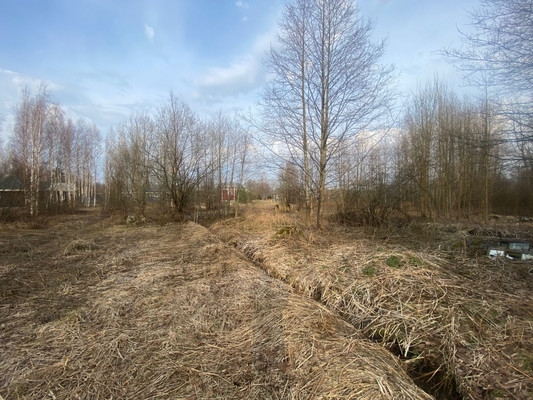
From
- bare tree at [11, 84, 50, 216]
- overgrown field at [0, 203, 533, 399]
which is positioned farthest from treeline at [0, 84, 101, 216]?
overgrown field at [0, 203, 533, 399]

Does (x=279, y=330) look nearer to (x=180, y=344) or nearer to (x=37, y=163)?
(x=180, y=344)

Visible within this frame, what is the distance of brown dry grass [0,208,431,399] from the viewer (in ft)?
7.54

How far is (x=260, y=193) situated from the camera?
36.6 metres

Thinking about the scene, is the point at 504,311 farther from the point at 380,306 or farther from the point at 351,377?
the point at 351,377

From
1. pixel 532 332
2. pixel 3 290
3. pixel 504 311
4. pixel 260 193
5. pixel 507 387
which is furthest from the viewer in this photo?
pixel 260 193

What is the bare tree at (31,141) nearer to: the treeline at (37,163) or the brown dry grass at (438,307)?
the treeline at (37,163)

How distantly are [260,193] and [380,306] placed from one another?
3309cm

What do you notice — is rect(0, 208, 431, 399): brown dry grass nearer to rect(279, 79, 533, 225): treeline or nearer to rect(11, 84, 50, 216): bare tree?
rect(279, 79, 533, 225): treeline

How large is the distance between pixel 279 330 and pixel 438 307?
1.93 m

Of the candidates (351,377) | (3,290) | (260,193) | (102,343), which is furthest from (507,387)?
(260,193)

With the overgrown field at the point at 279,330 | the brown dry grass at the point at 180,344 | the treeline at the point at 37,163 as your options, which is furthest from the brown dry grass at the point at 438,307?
the treeline at the point at 37,163

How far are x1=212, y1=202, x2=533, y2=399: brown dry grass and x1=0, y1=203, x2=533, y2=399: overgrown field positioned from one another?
14 mm

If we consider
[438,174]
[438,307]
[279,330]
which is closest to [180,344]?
[279,330]

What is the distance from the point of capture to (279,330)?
10.2ft
